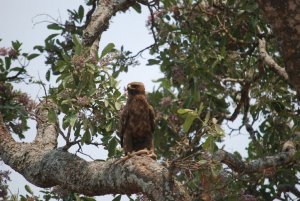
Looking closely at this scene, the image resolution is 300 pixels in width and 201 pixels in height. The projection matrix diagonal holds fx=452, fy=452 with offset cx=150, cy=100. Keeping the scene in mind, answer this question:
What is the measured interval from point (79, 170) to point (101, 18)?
69.2 inches

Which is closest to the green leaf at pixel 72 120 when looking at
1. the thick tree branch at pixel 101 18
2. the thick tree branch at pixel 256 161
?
the thick tree branch at pixel 101 18

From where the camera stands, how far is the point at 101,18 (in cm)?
407

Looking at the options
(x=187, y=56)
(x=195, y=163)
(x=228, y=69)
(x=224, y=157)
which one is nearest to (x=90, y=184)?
(x=195, y=163)

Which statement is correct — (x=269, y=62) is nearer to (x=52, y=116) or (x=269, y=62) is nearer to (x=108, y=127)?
(x=108, y=127)

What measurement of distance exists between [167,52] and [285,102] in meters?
1.52

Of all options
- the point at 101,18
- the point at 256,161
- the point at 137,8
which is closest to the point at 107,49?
the point at 101,18

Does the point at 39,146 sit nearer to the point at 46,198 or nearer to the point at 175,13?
the point at 46,198

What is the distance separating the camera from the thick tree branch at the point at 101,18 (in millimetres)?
3949

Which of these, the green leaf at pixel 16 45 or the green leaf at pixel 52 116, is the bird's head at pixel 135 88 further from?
the green leaf at pixel 16 45

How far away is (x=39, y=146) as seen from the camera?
131 inches

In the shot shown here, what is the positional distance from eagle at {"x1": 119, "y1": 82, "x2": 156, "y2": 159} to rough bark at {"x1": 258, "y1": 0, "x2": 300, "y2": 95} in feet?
7.01

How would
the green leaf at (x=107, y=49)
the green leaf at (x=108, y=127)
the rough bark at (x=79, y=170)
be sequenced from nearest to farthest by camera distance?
1. the rough bark at (x=79, y=170)
2. the green leaf at (x=107, y=49)
3. the green leaf at (x=108, y=127)

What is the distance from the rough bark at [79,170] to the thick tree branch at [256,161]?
47.1 inches

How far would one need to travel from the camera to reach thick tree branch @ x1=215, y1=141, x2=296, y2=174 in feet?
12.5
